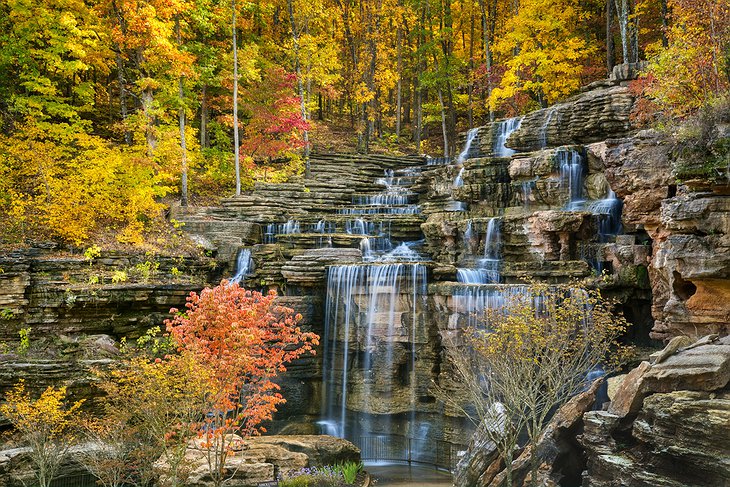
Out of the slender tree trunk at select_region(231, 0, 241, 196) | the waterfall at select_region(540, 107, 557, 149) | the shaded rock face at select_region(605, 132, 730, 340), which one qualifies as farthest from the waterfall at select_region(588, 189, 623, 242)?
the slender tree trunk at select_region(231, 0, 241, 196)

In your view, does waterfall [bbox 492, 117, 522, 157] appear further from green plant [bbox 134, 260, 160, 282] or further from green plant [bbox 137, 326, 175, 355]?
green plant [bbox 137, 326, 175, 355]

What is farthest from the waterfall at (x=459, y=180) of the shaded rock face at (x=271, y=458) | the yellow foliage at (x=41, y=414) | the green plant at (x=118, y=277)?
the yellow foliage at (x=41, y=414)

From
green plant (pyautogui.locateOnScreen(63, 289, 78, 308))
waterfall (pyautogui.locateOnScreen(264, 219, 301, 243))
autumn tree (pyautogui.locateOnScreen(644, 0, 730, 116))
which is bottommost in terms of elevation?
green plant (pyautogui.locateOnScreen(63, 289, 78, 308))

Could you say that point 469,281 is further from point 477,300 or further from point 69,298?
point 69,298

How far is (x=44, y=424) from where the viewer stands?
41.4 feet

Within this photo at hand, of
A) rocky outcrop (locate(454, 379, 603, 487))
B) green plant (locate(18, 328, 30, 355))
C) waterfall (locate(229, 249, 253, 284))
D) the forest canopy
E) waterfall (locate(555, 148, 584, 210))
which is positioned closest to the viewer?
rocky outcrop (locate(454, 379, 603, 487))

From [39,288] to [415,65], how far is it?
32.8 m

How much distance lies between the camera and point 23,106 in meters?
20.8

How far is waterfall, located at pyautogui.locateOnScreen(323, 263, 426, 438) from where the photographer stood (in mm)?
17656

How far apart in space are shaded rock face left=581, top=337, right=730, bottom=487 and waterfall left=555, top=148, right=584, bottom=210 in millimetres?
9633

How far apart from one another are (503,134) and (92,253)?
20140 mm

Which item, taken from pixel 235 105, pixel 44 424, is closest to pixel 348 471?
pixel 44 424

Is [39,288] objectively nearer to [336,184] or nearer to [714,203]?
[336,184]

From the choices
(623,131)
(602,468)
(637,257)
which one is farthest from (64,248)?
(623,131)
